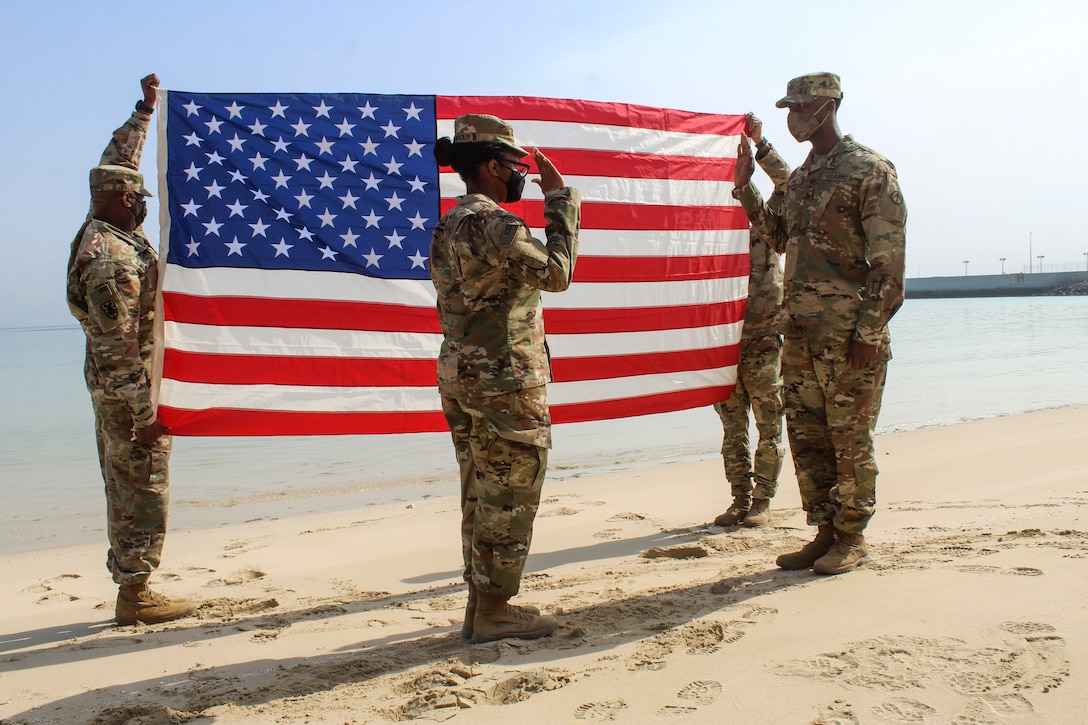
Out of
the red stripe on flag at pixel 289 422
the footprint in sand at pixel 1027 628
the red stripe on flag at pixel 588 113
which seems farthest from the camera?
the red stripe on flag at pixel 588 113

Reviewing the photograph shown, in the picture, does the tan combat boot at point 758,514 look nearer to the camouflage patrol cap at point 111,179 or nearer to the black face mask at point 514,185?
the black face mask at point 514,185

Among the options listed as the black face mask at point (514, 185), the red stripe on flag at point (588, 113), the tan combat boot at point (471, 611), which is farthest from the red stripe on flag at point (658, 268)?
the tan combat boot at point (471, 611)

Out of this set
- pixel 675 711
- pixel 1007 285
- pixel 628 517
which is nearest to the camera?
pixel 675 711

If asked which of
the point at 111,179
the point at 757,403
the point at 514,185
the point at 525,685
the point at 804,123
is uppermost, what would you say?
the point at 804,123

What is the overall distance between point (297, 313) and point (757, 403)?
2.71 meters

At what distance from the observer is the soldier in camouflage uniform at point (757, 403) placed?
5.01 meters

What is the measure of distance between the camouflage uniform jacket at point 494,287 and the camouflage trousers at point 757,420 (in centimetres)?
234

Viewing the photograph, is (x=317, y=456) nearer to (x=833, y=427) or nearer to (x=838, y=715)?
(x=833, y=427)

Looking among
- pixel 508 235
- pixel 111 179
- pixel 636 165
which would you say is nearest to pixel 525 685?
pixel 508 235

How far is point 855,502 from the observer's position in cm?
367

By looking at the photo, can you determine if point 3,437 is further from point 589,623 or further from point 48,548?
point 589,623

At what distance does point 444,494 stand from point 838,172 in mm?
4532

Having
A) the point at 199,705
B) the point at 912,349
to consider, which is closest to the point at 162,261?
the point at 199,705

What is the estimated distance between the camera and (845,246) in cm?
363
